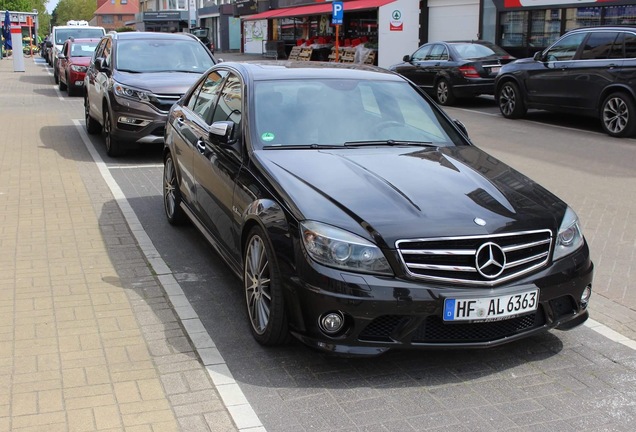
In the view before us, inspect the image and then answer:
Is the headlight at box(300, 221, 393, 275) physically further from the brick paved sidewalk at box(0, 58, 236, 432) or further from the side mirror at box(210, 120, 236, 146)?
the side mirror at box(210, 120, 236, 146)

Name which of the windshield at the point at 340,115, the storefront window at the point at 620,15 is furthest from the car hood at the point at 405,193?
the storefront window at the point at 620,15

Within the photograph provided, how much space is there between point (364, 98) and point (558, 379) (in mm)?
2540

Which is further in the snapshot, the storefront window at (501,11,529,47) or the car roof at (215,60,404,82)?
the storefront window at (501,11,529,47)

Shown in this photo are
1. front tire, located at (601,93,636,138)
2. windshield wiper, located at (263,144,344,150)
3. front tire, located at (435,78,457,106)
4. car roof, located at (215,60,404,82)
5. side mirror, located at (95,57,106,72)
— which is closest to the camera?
windshield wiper, located at (263,144,344,150)

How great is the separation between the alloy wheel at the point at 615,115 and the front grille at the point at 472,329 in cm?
988

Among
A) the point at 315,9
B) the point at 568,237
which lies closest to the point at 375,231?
the point at 568,237

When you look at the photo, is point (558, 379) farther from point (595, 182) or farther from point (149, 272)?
point (595, 182)

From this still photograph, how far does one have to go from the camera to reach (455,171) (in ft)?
16.1

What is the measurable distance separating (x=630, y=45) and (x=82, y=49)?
15.5 metres

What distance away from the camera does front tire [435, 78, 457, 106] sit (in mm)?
18672

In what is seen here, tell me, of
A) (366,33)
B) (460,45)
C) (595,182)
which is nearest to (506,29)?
(460,45)

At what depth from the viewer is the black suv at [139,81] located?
10828mm

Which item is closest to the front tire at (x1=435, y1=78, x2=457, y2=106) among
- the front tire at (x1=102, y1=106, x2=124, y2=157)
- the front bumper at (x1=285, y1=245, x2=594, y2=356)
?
the front tire at (x1=102, y1=106, x2=124, y2=157)

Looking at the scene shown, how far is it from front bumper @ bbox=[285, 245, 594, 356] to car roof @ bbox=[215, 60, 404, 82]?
7.10 feet
